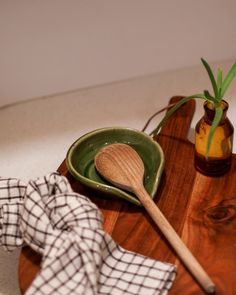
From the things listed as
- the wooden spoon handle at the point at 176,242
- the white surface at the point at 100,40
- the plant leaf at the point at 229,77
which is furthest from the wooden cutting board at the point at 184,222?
the white surface at the point at 100,40

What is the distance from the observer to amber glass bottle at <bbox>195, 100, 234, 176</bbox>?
58 cm

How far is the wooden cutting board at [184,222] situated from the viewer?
50 cm

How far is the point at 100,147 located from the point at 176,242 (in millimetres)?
216

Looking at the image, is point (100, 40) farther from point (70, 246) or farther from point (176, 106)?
point (70, 246)

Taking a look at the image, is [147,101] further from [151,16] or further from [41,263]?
[41,263]

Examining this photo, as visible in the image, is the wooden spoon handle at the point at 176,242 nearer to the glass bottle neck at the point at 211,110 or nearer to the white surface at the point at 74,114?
the glass bottle neck at the point at 211,110

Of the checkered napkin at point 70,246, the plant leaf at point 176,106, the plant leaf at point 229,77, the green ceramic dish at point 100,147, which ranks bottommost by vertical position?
the checkered napkin at point 70,246

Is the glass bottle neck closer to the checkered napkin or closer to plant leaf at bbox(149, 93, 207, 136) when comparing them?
plant leaf at bbox(149, 93, 207, 136)

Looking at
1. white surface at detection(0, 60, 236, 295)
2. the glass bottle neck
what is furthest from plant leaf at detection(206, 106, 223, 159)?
white surface at detection(0, 60, 236, 295)

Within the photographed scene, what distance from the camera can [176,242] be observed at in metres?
0.51

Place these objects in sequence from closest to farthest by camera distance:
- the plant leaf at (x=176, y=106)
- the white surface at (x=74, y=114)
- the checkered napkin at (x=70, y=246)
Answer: the checkered napkin at (x=70, y=246) < the plant leaf at (x=176, y=106) < the white surface at (x=74, y=114)

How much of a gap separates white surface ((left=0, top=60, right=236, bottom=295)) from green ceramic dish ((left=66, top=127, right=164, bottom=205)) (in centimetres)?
17

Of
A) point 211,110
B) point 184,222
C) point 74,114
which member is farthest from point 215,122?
point 74,114

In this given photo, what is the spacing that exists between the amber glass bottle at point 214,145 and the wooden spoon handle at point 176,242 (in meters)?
0.11
